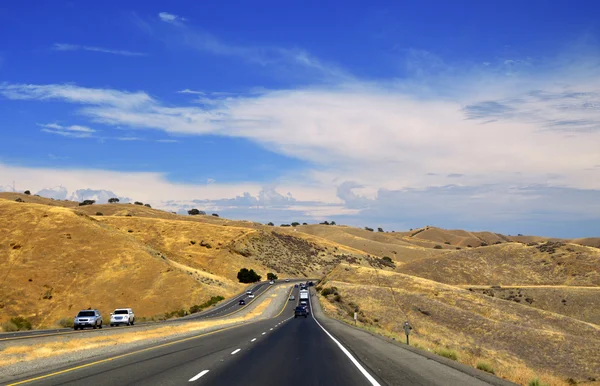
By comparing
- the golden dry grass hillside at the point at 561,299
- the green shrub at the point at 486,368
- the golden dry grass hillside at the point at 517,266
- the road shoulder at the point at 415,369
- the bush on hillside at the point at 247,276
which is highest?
the golden dry grass hillside at the point at 517,266

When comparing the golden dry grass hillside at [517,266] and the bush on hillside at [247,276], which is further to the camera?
the bush on hillside at [247,276]

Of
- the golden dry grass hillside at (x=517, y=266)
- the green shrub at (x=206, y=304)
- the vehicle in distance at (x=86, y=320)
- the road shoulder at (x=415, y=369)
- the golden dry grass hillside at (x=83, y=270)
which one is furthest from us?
the golden dry grass hillside at (x=517, y=266)

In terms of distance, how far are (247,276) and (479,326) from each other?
244 feet

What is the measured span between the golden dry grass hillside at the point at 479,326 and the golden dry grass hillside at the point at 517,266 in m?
24.6

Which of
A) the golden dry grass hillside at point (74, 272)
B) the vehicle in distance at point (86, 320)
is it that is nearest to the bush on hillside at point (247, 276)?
the golden dry grass hillside at point (74, 272)

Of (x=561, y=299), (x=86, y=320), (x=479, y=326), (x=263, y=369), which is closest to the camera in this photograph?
(x=263, y=369)

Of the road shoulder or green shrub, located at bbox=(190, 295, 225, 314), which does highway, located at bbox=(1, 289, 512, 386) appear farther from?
green shrub, located at bbox=(190, 295, 225, 314)

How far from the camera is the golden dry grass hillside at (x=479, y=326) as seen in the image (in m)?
40.2

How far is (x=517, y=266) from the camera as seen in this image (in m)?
107

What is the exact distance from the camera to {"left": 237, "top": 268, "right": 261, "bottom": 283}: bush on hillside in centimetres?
12225

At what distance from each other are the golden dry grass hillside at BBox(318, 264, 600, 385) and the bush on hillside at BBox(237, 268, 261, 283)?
1545 inches

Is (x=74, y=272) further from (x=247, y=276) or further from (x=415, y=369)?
(x=415, y=369)

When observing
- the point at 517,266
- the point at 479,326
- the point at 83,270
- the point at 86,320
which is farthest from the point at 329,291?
the point at 86,320

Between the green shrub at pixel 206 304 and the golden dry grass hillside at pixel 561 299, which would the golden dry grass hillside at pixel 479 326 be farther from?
the green shrub at pixel 206 304
